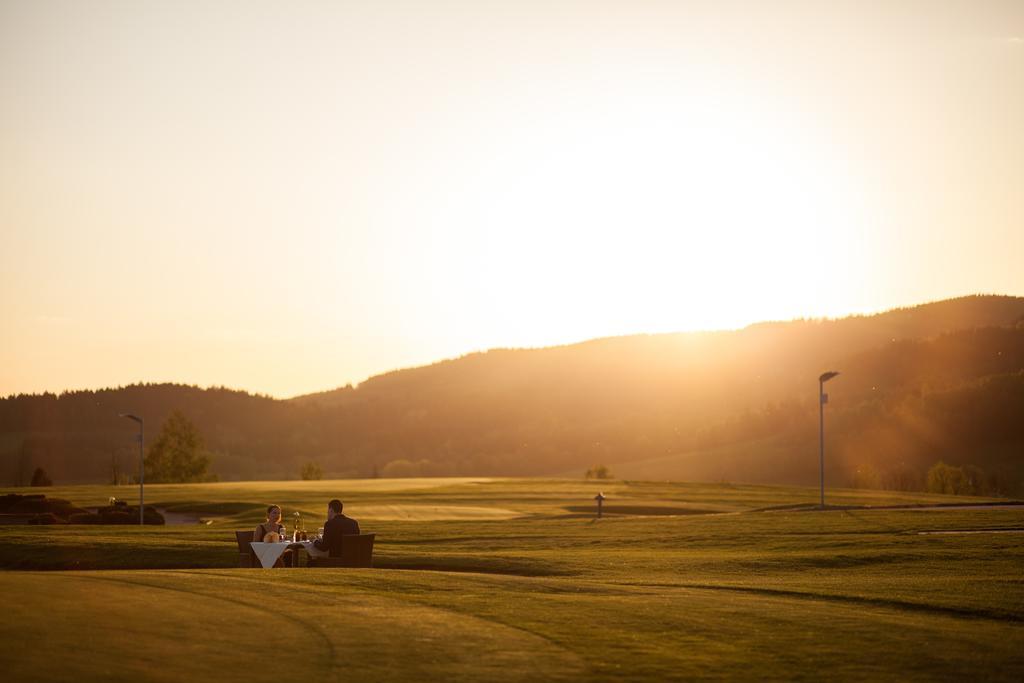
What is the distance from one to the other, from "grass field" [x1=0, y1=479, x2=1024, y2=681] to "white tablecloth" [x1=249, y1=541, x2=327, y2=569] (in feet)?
7.82

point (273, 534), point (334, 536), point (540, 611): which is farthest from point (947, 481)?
point (540, 611)

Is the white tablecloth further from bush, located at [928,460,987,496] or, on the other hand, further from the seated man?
bush, located at [928,460,987,496]

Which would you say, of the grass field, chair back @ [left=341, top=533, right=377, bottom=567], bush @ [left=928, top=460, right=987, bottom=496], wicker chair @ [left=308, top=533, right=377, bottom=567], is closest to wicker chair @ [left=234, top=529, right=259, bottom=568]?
wicker chair @ [left=308, top=533, right=377, bottom=567]

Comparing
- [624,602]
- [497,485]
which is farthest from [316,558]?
[497,485]

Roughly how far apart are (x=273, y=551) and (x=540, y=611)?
8631 mm

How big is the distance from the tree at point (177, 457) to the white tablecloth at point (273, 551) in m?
105

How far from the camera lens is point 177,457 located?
127 meters

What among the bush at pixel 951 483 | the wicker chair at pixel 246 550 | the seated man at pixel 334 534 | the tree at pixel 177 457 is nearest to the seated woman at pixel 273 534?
the wicker chair at pixel 246 550

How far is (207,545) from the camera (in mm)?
34594

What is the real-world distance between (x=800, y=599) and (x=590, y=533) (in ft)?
66.8

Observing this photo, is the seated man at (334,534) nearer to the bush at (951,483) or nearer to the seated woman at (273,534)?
the seated woman at (273,534)

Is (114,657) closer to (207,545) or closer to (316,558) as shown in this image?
(316,558)

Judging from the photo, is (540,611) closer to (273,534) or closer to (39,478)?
(273,534)

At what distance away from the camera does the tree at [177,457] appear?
126312mm
